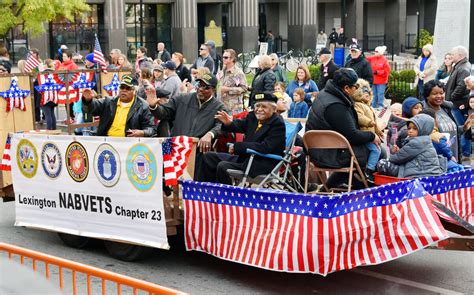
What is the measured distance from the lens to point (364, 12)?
57.8m

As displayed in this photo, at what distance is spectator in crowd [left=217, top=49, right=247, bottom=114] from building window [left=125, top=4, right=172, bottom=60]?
32176 millimetres

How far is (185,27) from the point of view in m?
45.8

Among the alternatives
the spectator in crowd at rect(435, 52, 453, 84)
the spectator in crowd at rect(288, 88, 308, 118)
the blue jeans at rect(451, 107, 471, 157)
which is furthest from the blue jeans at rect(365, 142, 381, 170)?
the spectator in crowd at rect(435, 52, 453, 84)

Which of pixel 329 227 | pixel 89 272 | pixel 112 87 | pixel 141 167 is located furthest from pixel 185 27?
pixel 89 272

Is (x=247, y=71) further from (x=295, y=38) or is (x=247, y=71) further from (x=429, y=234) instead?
(x=429, y=234)

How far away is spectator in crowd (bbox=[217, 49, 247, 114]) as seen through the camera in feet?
42.6

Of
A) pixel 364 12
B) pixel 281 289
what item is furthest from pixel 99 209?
pixel 364 12

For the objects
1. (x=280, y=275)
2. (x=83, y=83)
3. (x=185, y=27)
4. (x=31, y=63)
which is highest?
(x=185, y=27)

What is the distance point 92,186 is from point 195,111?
160cm

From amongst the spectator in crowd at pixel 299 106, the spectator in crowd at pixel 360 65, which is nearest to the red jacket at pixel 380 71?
the spectator in crowd at pixel 360 65

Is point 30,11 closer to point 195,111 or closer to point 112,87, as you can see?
point 112,87

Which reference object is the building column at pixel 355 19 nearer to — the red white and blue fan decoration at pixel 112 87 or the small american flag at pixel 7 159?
the red white and blue fan decoration at pixel 112 87

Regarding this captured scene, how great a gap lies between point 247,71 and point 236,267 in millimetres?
27381

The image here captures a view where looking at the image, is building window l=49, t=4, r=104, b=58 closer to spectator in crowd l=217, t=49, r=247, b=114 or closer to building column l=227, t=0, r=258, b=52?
building column l=227, t=0, r=258, b=52
